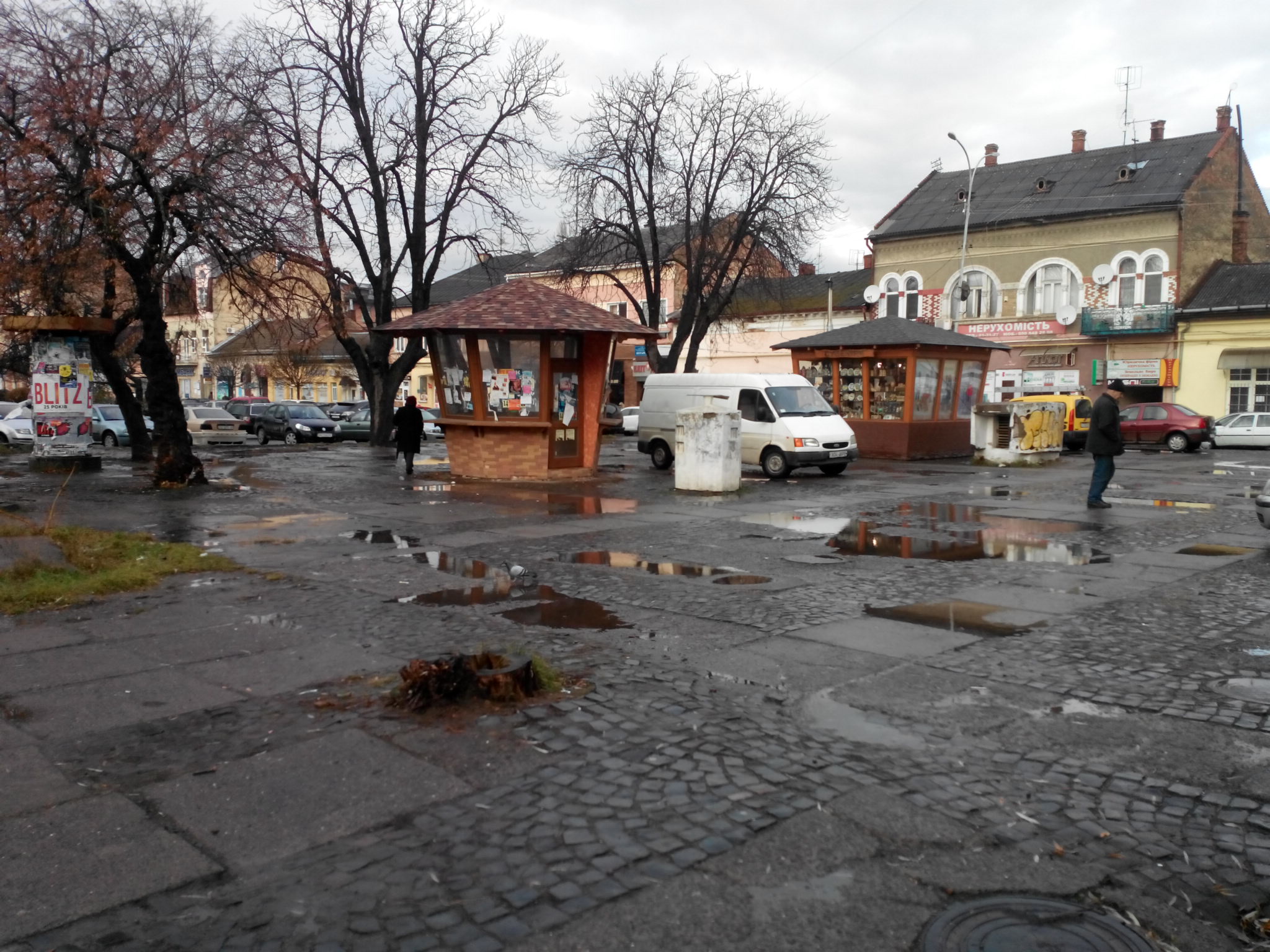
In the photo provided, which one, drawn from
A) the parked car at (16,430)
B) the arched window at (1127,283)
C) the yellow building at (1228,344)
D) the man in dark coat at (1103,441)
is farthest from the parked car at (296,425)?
the yellow building at (1228,344)

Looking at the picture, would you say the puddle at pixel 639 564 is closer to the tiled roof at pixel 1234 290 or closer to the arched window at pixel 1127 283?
the tiled roof at pixel 1234 290

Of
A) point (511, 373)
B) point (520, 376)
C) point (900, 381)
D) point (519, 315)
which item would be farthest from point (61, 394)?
point (900, 381)

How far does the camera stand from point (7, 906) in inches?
138

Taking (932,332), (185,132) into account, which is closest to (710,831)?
(185,132)

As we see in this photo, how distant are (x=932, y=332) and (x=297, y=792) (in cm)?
2495

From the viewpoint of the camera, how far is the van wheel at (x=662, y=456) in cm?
2348

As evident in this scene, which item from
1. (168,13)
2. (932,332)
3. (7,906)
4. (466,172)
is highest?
(168,13)

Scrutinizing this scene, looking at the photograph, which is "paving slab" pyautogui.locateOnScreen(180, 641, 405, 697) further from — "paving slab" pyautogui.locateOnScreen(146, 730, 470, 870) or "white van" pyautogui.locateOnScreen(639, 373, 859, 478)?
"white van" pyautogui.locateOnScreen(639, 373, 859, 478)

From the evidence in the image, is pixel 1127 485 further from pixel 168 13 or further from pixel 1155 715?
pixel 168 13

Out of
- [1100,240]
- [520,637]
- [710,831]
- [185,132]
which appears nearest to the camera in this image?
[710,831]

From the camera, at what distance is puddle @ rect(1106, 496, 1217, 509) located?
16103 millimetres

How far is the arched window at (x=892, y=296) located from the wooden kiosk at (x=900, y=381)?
20.7 metres

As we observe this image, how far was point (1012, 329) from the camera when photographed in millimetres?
45219

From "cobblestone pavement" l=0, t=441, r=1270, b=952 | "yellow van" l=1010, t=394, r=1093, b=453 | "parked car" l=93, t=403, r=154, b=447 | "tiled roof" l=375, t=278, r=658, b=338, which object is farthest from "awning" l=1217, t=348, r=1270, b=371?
Answer: "parked car" l=93, t=403, r=154, b=447
